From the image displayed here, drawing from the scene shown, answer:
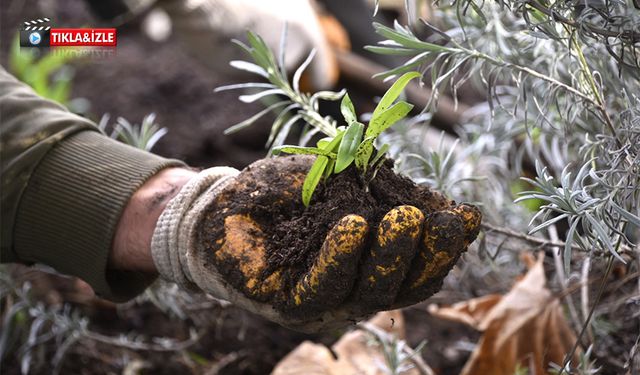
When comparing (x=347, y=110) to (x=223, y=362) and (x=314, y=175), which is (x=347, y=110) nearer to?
(x=314, y=175)

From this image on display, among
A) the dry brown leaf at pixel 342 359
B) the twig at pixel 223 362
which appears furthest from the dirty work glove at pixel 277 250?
the twig at pixel 223 362

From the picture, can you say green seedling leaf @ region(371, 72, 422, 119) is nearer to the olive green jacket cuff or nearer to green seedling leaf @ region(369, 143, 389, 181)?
green seedling leaf @ region(369, 143, 389, 181)

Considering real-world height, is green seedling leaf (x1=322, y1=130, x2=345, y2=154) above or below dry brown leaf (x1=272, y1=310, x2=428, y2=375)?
above

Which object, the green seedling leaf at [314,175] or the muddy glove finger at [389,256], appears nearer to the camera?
the muddy glove finger at [389,256]

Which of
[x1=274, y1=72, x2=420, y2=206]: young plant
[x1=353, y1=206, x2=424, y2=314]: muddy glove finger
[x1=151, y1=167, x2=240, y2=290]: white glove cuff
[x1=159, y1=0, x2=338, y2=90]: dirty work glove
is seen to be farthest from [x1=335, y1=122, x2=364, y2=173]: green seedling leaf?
[x1=159, y1=0, x2=338, y2=90]: dirty work glove

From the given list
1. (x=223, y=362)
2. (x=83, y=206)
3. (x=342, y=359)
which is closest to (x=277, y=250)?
(x=83, y=206)

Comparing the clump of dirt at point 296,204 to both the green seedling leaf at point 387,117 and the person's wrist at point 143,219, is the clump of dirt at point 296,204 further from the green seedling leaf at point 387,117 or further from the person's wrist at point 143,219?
the person's wrist at point 143,219
